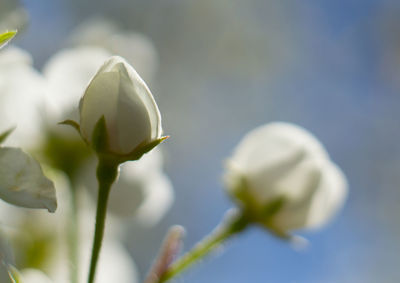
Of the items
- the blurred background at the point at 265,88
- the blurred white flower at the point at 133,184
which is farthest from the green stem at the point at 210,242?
the blurred background at the point at 265,88

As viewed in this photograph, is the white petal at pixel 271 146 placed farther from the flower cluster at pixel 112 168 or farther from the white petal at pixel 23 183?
the white petal at pixel 23 183

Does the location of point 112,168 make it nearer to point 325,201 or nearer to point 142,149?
point 142,149

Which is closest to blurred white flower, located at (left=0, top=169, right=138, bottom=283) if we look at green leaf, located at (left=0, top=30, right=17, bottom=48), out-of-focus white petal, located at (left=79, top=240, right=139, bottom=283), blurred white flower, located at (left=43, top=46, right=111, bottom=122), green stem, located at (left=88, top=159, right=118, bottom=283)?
out-of-focus white petal, located at (left=79, top=240, right=139, bottom=283)

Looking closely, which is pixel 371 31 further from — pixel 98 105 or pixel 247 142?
pixel 98 105

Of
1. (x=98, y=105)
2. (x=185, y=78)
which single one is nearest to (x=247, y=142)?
(x=98, y=105)

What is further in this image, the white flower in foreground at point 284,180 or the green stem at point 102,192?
the white flower in foreground at point 284,180

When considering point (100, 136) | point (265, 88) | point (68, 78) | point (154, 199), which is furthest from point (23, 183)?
point (265, 88)
